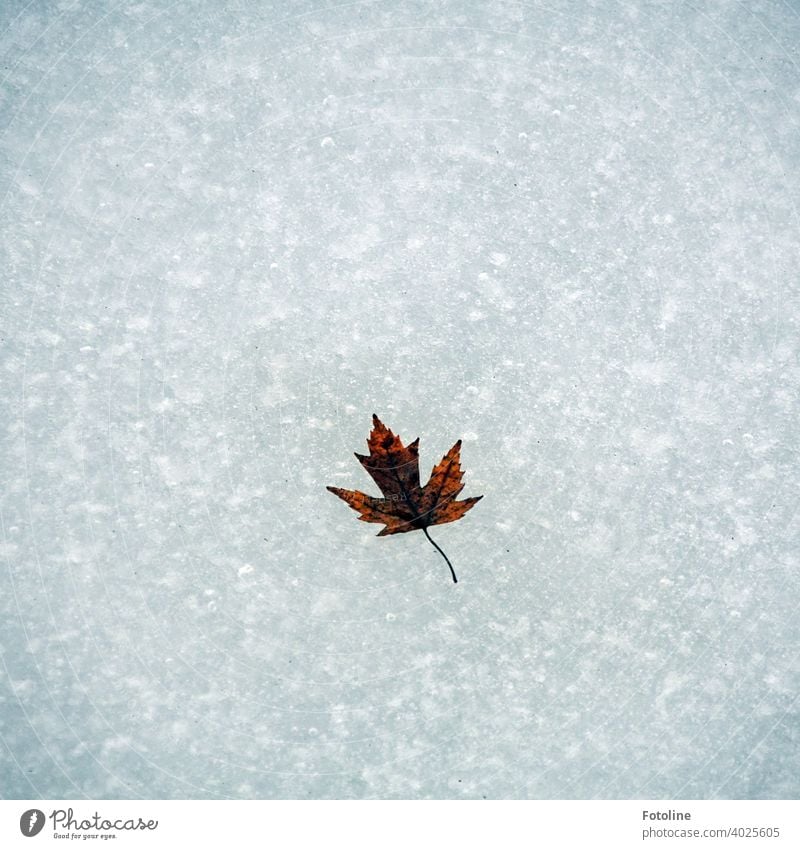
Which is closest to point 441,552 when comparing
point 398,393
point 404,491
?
point 404,491

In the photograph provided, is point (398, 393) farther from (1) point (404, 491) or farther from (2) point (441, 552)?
(2) point (441, 552)

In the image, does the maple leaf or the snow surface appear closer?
the maple leaf

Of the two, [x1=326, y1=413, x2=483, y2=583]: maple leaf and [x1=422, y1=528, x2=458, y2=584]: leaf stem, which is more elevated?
[x1=326, y1=413, x2=483, y2=583]: maple leaf

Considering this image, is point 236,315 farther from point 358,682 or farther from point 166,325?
point 358,682

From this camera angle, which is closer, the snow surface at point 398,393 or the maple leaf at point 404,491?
the maple leaf at point 404,491
